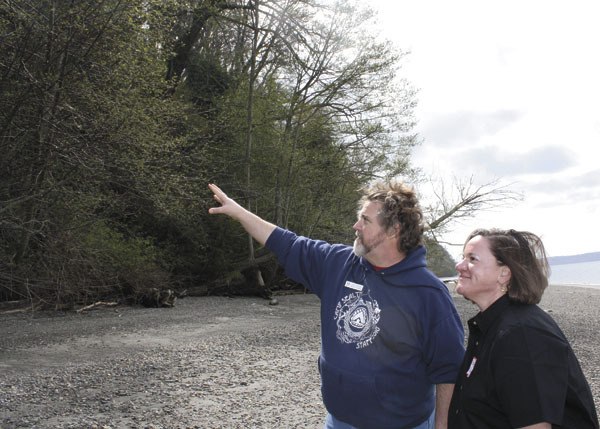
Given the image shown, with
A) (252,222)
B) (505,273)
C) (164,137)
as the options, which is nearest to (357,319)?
(505,273)

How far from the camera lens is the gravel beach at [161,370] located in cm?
522

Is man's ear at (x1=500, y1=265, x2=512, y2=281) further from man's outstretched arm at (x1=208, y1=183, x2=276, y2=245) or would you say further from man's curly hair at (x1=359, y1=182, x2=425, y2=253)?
man's outstretched arm at (x1=208, y1=183, x2=276, y2=245)

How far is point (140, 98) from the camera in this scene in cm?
1073

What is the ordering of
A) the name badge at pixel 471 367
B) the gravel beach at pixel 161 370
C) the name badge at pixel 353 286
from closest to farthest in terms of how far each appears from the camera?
the name badge at pixel 471 367, the name badge at pixel 353 286, the gravel beach at pixel 161 370

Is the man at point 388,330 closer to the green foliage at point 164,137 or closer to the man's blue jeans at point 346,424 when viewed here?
the man's blue jeans at point 346,424

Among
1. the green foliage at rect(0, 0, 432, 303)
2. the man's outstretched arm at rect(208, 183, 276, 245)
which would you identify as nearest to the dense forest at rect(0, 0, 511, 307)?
the green foliage at rect(0, 0, 432, 303)

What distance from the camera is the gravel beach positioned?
522cm

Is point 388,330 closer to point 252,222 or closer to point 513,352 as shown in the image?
point 513,352

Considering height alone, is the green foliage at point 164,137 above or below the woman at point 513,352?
above

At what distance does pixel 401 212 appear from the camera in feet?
8.12

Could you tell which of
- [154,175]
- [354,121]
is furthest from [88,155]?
[354,121]

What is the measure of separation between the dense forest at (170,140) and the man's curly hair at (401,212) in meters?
7.73

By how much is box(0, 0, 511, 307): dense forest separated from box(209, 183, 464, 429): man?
25.6ft

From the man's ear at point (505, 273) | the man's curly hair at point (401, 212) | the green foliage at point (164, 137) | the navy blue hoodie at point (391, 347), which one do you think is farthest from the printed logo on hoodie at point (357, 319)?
the green foliage at point (164, 137)
